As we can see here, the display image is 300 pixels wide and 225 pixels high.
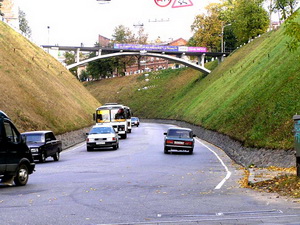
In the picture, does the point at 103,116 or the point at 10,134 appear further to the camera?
the point at 103,116

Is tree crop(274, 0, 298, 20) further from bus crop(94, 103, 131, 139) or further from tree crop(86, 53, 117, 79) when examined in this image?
tree crop(86, 53, 117, 79)

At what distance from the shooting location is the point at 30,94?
49531 mm

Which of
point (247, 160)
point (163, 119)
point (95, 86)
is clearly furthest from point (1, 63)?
point (95, 86)

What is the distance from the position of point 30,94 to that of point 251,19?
6498 centimetres

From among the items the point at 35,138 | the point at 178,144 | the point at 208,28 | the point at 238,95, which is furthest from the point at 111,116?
the point at 208,28

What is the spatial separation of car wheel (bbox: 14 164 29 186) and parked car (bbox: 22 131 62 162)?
10343 millimetres

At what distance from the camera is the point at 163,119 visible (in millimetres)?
103125

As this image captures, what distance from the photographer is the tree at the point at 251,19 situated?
104000mm

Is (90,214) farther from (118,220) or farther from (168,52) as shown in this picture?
(168,52)

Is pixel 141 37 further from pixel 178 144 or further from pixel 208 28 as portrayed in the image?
pixel 178 144

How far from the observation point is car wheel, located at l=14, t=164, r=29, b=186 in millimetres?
15797

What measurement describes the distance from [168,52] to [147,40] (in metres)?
46.5

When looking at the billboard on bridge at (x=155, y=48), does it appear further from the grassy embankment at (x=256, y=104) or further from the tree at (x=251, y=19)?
the tree at (x=251, y=19)

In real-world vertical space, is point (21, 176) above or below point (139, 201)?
below
